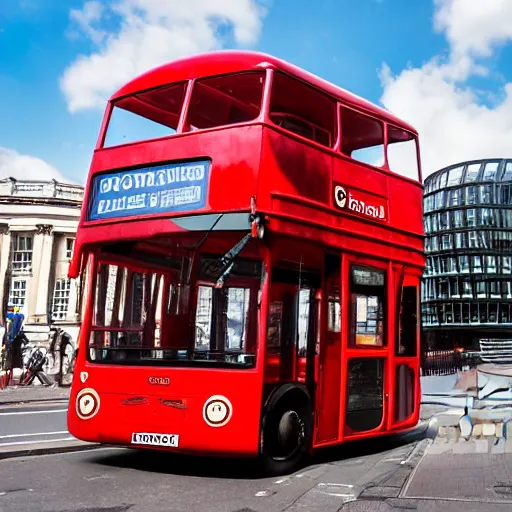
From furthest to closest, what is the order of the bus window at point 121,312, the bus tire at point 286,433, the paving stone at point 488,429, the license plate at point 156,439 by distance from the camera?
the paving stone at point 488,429 → the bus window at point 121,312 → the bus tire at point 286,433 → the license plate at point 156,439

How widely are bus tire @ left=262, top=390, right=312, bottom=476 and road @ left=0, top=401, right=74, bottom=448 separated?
382cm

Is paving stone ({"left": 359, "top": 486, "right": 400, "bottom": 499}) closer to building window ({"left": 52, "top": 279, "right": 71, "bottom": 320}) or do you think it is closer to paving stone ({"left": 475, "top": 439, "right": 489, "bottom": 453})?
paving stone ({"left": 475, "top": 439, "right": 489, "bottom": 453})

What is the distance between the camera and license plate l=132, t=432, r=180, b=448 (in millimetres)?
6922

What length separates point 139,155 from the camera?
783 cm

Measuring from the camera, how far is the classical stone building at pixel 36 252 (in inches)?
1806

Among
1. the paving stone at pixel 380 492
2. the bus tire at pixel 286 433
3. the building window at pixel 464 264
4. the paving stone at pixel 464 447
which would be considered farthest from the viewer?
the building window at pixel 464 264

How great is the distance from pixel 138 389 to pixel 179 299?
1.12 metres

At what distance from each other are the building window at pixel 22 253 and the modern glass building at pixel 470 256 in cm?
4754

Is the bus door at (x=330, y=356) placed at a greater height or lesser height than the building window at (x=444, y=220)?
lesser

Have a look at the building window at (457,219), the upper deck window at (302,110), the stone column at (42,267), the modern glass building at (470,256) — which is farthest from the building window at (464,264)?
the upper deck window at (302,110)

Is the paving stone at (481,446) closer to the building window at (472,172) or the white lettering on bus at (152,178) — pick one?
the white lettering on bus at (152,178)

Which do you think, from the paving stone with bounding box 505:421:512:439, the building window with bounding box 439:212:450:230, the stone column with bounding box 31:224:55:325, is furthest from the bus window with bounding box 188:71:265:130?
the building window with bounding box 439:212:450:230

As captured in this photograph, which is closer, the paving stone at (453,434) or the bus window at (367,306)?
the bus window at (367,306)

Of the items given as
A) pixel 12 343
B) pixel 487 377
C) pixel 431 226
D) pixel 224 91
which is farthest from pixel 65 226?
pixel 431 226
